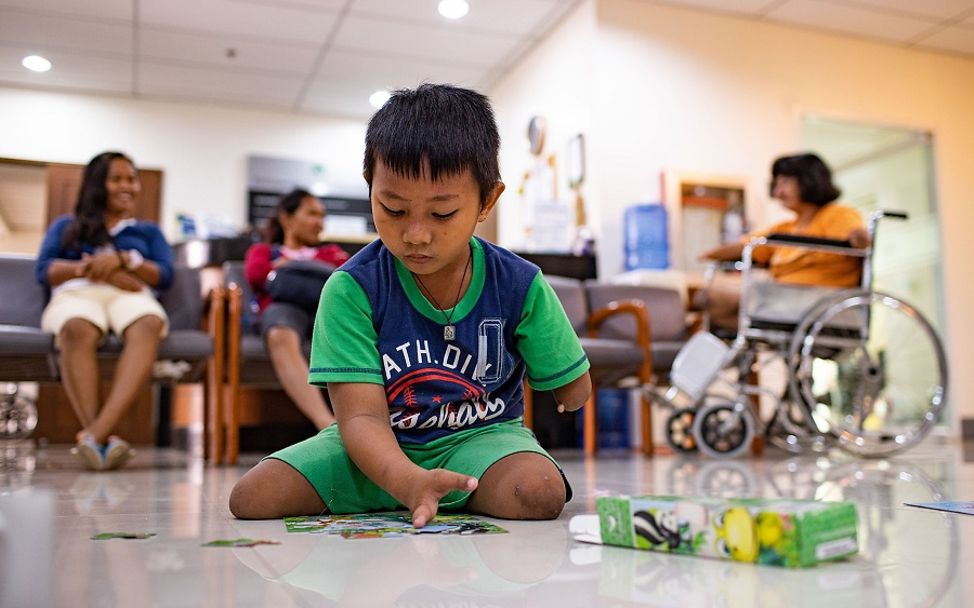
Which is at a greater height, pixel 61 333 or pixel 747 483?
pixel 61 333

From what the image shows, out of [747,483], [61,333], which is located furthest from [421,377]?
[61,333]

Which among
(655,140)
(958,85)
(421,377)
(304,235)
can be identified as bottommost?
(421,377)

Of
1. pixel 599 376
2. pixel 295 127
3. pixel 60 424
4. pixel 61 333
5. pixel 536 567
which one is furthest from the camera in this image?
pixel 295 127

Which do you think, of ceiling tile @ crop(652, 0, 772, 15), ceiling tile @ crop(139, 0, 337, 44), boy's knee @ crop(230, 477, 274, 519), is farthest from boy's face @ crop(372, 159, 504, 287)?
ceiling tile @ crop(652, 0, 772, 15)

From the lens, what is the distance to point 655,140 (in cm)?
470

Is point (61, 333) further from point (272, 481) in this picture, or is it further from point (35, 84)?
point (35, 84)

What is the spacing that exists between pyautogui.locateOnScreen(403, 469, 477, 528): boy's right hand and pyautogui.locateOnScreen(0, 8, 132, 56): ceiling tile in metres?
4.52

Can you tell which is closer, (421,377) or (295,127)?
(421,377)

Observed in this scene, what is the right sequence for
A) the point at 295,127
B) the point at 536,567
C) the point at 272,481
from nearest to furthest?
the point at 536,567
the point at 272,481
the point at 295,127

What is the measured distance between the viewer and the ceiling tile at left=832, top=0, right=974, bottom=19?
470 cm

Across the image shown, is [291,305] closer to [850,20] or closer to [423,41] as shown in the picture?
[423,41]

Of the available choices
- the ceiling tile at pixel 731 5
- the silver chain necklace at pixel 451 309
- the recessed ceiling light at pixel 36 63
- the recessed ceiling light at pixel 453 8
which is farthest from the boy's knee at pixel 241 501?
the recessed ceiling light at pixel 36 63

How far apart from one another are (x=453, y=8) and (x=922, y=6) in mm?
2477

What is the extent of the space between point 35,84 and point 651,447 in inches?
187
